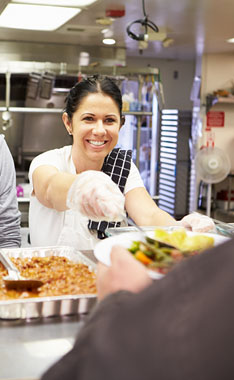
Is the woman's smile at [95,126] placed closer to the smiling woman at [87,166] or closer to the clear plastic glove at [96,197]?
the smiling woman at [87,166]

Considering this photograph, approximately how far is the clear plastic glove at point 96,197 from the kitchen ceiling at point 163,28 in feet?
11.6

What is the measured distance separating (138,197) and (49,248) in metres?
0.68

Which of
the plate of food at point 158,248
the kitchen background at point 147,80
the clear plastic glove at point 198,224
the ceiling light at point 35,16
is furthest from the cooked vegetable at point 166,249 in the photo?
the ceiling light at point 35,16

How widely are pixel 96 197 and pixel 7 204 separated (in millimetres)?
1007

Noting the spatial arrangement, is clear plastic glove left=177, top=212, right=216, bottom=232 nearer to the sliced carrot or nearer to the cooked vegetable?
the cooked vegetable

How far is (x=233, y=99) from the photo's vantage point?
8484 mm

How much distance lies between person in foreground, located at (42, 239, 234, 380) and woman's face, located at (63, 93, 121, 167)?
165cm

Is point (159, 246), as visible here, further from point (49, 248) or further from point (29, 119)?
point (29, 119)

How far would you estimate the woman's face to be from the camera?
2352mm

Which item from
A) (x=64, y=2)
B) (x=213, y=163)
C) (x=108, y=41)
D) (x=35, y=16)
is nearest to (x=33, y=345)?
(x=64, y=2)

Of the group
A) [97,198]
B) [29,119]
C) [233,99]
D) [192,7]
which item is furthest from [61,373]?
[233,99]

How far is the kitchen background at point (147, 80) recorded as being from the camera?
5.66 meters

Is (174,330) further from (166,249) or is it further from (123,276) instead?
(166,249)

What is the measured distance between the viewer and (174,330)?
0.66m
